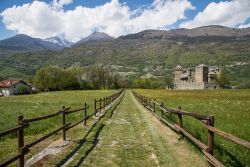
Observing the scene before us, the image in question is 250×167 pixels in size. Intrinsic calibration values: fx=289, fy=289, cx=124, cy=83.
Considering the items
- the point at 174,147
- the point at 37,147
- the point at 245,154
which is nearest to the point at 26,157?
the point at 37,147

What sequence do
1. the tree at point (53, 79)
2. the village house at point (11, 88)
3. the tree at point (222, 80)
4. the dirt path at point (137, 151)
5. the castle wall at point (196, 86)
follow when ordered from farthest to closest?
the tree at point (222, 80) → the castle wall at point (196, 86) → the tree at point (53, 79) → the village house at point (11, 88) → the dirt path at point (137, 151)

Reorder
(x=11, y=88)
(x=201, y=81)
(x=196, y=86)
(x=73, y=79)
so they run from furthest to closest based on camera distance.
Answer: (x=201, y=81)
(x=196, y=86)
(x=73, y=79)
(x=11, y=88)

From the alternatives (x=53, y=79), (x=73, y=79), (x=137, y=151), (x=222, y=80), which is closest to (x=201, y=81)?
(x=222, y=80)

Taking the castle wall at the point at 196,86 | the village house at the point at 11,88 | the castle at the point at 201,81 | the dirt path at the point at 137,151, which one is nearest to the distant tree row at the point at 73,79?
the village house at the point at 11,88

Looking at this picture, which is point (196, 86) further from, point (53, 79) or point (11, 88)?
point (11, 88)

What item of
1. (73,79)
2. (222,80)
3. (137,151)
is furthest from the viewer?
(222,80)

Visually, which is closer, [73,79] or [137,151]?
[137,151]

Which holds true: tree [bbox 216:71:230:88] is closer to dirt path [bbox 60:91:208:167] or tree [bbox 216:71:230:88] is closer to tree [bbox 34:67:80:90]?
tree [bbox 34:67:80:90]

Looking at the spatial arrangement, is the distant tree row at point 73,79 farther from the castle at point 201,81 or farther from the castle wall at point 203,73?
the castle wall at point 203,73

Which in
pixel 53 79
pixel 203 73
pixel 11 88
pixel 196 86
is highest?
pixel 203 73

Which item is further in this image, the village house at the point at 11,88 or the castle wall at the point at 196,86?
the castle wall at the point at 196,86

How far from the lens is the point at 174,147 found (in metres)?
12.1

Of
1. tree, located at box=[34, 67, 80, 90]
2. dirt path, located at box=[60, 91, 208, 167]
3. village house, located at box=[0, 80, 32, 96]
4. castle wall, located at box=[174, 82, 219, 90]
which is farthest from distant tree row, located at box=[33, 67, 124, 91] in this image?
dirt path, located at box=[60, 91, 208, 167]

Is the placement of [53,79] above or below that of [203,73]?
below
